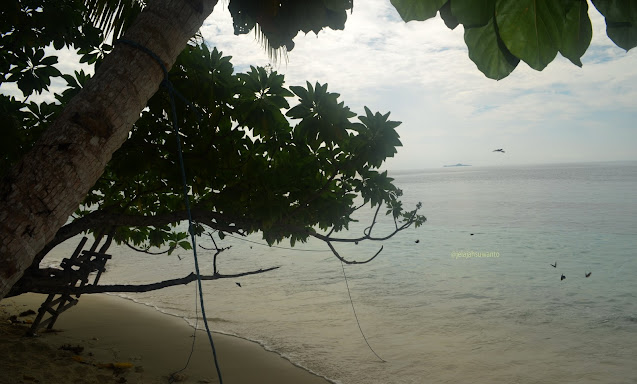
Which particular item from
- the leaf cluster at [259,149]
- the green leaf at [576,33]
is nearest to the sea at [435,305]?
the leaf cluster at [259,149]

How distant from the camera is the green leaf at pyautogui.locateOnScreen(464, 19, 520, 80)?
33.2 inches

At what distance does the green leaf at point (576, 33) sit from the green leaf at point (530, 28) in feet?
0.10

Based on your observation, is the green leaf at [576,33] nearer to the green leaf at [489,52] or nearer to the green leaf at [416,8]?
the green leaf at [489,52]

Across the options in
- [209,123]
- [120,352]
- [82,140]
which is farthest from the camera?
[120,352]

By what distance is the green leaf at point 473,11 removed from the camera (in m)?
0.76

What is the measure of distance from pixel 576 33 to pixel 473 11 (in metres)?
0.20

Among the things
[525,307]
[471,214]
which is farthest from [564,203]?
[525,307]

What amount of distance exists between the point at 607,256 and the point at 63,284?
14.7 meters

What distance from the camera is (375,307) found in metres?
9.20

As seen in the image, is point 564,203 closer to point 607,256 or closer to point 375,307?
point 607,256

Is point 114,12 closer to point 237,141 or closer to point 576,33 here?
point 237,141

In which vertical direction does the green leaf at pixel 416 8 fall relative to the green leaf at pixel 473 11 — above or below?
above

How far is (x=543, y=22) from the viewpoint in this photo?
752mm

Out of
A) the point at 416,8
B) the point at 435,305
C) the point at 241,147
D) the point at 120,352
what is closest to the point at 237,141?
the point at 241,147
